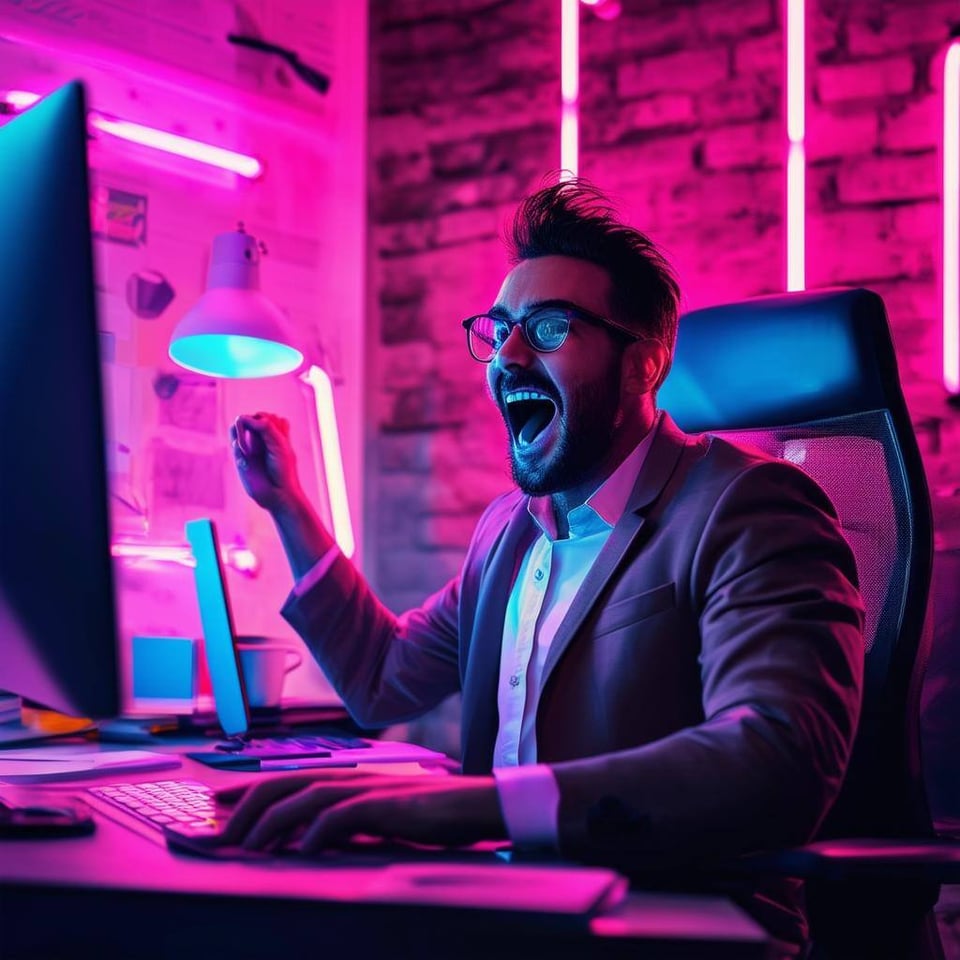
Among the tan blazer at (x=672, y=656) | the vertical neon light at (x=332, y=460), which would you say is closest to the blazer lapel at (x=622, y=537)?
the tan blazer at (x=672, y=656)

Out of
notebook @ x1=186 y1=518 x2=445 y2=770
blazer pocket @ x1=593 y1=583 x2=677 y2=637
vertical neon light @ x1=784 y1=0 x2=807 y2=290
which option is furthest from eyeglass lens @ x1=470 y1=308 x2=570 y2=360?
vertical neon light @ x1=784 y1=0 x2=807 y2=290

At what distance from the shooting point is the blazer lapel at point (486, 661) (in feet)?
5.07

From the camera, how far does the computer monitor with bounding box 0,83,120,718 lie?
67 centimetres

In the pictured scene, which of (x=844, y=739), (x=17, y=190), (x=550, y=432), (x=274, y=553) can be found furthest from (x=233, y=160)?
(x=844, y=739)

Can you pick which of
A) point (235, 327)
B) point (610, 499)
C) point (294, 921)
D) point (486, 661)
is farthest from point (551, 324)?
point (294, 921)

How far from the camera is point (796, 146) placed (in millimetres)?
2453

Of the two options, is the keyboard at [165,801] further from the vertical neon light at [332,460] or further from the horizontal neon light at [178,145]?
the horizontal neon light at [178,145]

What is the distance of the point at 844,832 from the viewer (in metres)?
1.32

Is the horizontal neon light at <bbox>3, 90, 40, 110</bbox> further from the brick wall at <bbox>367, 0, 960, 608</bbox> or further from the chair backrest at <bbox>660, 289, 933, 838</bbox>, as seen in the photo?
the chair backrest at <bbox>660, 289, 933, 838</bbox>

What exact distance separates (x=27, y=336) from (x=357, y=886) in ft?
1.42

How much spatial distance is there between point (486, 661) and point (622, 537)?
31 cm

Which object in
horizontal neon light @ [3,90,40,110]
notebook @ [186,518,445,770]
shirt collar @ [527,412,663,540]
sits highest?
horizontal neon light @ [3,90,40,110]

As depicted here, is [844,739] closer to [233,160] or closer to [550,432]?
[550,432]

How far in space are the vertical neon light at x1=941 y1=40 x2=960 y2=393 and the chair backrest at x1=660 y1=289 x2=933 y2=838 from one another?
0.94 m
